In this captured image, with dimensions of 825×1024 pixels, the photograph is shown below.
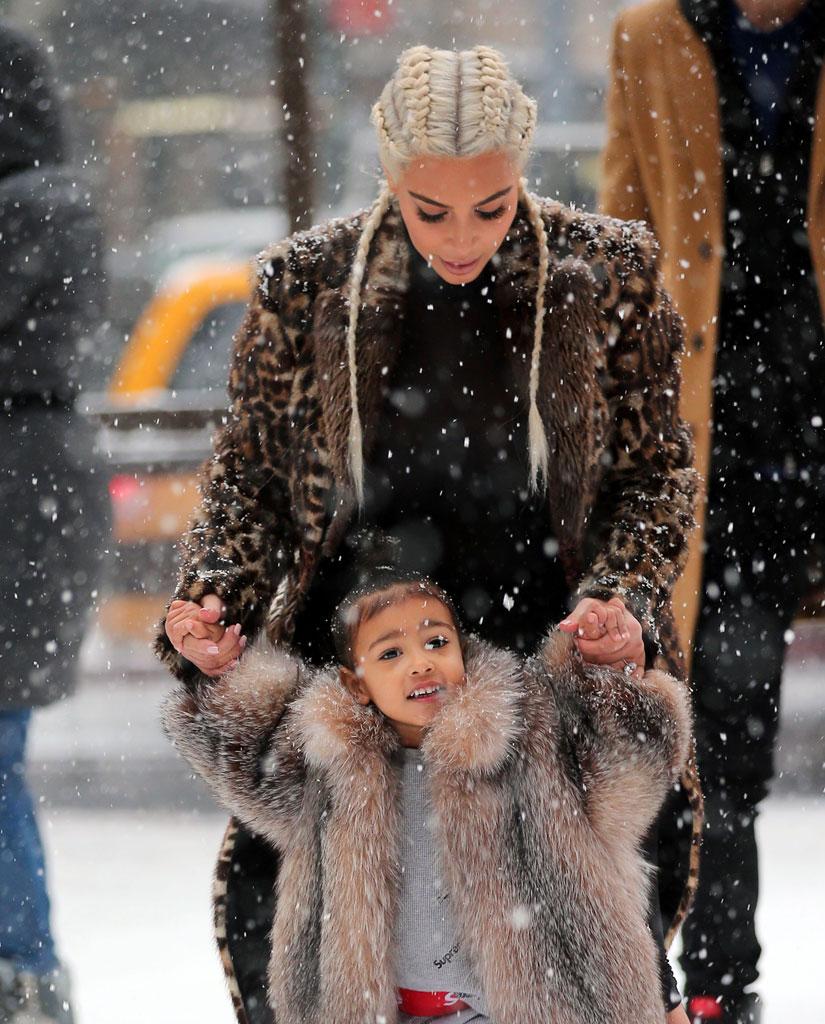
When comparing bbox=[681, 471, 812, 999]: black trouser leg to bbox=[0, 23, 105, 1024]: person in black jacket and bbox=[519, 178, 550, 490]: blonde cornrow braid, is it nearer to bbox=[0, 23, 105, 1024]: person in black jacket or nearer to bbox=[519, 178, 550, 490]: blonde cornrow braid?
bbox=[519, 178, 550, 490]: blonde cornrow braid

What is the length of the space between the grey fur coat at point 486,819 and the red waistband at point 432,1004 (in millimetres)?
70

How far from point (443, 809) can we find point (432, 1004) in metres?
0.27

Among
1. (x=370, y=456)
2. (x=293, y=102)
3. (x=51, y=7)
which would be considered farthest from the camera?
(x=51, y=7)

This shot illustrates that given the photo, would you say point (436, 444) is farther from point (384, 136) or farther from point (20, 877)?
point (20, 877)

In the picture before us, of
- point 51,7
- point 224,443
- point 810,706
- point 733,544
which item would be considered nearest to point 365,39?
point 51,7

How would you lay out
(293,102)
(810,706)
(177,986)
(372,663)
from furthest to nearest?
(810,706)
(293,102)
(177,986)
(372,663)

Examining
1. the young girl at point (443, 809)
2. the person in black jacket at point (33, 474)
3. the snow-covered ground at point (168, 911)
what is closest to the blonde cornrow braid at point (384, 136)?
the young girl at point (443, 809)

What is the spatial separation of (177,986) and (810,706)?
126 inches

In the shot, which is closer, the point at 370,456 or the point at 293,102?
the point at 370,456

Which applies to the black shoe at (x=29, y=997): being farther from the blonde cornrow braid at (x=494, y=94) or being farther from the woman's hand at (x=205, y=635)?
the blonde cornrow braid at (x=494, y=94)

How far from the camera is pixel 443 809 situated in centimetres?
214

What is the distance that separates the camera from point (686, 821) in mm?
2402

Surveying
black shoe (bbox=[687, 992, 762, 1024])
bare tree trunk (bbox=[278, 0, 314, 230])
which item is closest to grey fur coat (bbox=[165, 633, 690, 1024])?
black shoe (bbox=[687, 992, 762, 1024])

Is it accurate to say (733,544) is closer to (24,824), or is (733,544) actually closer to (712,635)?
(712,635)
